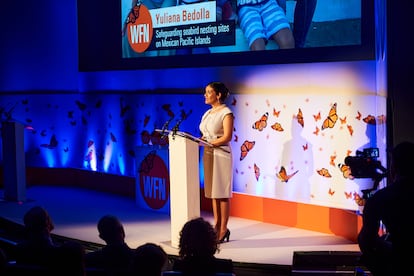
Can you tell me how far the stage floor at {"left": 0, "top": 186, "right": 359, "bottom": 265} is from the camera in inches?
243

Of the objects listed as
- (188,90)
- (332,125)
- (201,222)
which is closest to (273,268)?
(332,125)

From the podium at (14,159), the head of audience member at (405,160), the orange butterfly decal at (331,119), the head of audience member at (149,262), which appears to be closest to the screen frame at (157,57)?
the orange butterfly decal at (331,119)

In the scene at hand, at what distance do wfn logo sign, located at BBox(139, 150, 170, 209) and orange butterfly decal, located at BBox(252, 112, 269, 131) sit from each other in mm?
1224

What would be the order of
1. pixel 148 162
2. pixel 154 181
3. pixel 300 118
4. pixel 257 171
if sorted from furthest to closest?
pixel 148 162 → pixel 154 181 → pixel 257 171 → pixel 300 118

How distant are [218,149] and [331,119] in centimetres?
125

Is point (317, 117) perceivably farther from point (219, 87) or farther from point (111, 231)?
point (111, 231)

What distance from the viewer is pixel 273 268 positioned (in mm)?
5602

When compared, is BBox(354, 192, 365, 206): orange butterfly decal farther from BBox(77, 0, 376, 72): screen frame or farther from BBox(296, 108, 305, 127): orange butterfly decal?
BBox(77, 0, 376, 72): screen frame

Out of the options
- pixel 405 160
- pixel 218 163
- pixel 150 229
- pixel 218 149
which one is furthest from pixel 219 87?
pixel 405 160

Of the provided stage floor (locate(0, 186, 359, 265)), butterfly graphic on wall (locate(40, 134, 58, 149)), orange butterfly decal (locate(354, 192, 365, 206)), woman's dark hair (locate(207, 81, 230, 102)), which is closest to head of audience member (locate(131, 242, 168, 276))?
stage floor (locate(0, 186, 359, 265))

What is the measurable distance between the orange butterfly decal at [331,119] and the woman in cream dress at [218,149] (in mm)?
1136

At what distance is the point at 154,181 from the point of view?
8172 mm

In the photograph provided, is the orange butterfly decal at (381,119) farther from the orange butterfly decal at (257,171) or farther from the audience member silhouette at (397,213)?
the audience member silhouette at (397,213)

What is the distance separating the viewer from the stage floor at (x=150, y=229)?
6184 mm
